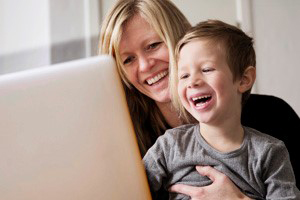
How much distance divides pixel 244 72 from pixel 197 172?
26 centimetres

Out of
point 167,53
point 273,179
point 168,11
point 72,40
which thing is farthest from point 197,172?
point 72,40

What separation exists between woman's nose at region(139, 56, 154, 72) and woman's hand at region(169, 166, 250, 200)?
45 cm

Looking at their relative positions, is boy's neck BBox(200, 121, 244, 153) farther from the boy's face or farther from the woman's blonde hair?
the woman's blonde hair

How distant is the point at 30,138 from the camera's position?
25.8 inches

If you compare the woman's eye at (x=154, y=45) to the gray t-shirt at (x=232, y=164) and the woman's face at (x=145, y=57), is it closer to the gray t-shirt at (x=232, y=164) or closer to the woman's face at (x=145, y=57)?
the woman's face at (x=145, y=57)

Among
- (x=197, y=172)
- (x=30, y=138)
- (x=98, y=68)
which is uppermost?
(x=98, y=68)

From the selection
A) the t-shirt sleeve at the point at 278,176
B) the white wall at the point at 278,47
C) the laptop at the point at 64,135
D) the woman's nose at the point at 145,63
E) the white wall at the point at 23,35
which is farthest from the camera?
the white wall at the point at 278,47

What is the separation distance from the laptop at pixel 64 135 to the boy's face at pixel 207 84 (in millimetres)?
221

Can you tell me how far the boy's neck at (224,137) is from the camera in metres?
0.88

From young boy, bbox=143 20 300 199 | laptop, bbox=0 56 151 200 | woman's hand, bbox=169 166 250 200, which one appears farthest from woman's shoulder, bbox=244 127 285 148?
laptop, bbox=0 56 151 200

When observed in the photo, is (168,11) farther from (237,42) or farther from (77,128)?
(77,128)

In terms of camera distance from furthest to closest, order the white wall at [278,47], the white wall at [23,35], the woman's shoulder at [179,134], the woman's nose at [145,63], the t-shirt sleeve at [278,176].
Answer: the white wall at [278,47]
the white wall at [23,35]
the woman's nose at [145,63]
the woman's shoulder at [179,134]
the t-shirt sleeve at [278,176]

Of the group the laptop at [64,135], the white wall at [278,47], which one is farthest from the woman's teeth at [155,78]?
the white wall at [278,47]

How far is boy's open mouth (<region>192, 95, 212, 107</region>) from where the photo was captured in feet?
2.77
